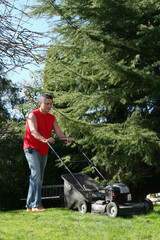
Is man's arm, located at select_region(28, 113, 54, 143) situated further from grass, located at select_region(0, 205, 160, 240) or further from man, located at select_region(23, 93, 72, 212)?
grass, located at select_region(0, 205, 160, 240)

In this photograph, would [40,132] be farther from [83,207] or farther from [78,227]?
[78,227]

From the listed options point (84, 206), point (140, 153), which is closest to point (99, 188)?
point (84, 206)

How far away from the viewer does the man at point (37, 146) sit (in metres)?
4.36

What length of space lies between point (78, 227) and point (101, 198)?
3.63 feet

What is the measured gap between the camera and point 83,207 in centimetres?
457

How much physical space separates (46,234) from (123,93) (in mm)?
3894

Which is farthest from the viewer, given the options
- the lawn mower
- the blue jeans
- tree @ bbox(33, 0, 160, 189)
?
tree @ bbox(33, 0, 160, 189)

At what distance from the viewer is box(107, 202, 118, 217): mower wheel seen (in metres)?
4.00

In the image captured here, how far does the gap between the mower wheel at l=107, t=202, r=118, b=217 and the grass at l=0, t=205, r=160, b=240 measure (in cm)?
7

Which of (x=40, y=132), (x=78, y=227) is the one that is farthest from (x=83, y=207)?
(x=40, y=132)

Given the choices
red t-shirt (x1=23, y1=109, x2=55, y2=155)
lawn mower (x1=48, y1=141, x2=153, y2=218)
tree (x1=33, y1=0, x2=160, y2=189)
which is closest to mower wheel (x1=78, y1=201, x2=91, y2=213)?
Result: lawn mower (x1=48, y1=141, x2=153, y2=218)

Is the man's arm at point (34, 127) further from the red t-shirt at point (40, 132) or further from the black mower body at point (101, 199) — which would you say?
the black mower body at point (101, 199)

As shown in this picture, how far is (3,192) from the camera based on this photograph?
8.99 m

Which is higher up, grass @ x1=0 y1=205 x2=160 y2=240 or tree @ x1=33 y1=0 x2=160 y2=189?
tree @ x1=33 y1=0 x2=160 y2=189
